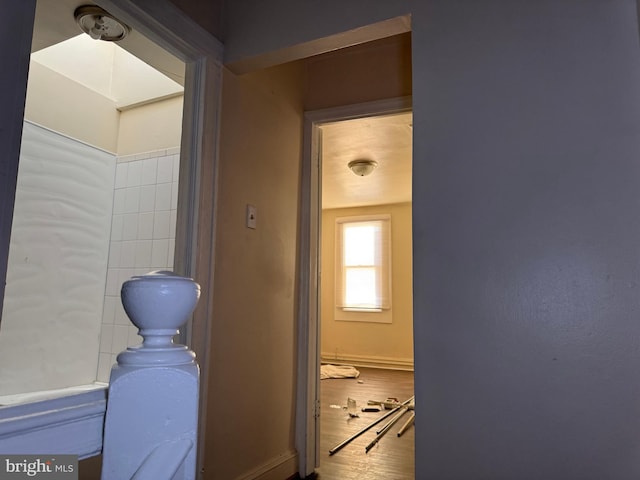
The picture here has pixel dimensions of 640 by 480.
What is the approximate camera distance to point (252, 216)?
217 cm

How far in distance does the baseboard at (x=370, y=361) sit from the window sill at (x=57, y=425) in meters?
5.93

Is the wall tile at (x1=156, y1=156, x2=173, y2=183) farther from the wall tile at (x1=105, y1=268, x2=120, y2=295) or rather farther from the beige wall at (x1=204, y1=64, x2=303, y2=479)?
the beige wall at (x1=204, y1=64, x2=303, y2=479)

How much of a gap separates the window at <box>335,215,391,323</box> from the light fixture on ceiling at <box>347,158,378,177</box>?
2158 millimetres

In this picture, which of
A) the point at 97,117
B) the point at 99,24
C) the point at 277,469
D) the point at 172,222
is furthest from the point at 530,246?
the point at 97,117

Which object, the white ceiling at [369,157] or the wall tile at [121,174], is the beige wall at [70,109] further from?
the white ceiling at [369,157]

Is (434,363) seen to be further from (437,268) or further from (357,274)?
(357,274)

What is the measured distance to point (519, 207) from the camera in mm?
1369

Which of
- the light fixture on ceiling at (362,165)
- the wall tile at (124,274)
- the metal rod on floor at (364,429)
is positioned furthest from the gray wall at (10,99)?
the light fixture on ceiling at (362,165)

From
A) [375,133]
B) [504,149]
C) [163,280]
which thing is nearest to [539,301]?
[504,149]

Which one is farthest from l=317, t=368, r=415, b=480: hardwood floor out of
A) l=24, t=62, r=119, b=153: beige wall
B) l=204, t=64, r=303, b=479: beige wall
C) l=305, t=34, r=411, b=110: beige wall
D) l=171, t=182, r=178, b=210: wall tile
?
l=24, t=62, r=119, b=153: beige wall

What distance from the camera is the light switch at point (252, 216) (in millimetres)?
2143

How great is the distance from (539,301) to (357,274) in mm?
5213

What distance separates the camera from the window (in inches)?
249

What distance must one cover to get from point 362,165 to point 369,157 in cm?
14
